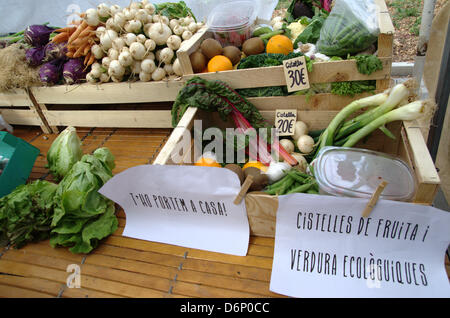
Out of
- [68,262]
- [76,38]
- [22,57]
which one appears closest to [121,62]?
[76,38]

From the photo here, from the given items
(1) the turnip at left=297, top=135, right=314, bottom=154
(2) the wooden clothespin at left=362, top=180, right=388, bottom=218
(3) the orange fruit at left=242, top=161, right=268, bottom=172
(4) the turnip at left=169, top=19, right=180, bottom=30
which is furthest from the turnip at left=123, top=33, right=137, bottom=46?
(2) the wooden clothespin at left=362, top=180, right=388, bottom=218

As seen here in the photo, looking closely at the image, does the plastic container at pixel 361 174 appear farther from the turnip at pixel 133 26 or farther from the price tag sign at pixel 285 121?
the turnip at pixel 133 26

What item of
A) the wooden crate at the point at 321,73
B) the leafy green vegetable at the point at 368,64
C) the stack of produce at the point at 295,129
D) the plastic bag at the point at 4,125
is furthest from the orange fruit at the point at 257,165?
the plastic bag at the point at 4,125

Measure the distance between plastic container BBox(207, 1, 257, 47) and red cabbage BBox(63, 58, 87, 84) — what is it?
4.08ft

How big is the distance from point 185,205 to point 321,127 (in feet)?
3.48

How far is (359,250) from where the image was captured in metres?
1.31

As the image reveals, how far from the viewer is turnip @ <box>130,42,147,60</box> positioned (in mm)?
2293

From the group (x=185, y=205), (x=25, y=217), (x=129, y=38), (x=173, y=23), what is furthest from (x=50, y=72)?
(x=185, y=205)

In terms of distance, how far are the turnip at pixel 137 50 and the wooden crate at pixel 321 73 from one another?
1.55 feet

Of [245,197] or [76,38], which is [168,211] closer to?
[245,197]

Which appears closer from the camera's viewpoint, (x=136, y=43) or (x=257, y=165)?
(x=257, y=165)

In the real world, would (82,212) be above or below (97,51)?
below

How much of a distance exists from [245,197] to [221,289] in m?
0.44

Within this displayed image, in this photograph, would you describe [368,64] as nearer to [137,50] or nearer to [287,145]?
[287,145]
